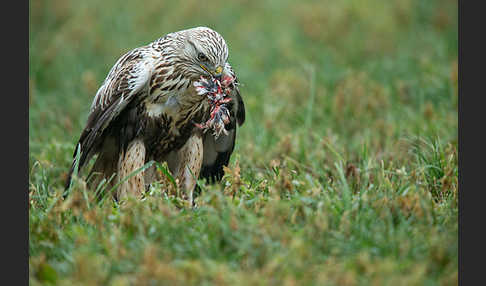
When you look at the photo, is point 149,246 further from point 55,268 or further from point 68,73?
point 68,73

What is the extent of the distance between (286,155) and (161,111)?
1483 millimetres

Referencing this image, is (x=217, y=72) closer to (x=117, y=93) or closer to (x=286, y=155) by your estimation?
(x=117, y=93)

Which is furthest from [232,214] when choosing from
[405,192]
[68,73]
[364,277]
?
[68,73]

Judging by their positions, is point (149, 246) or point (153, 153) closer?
point (149, 246)

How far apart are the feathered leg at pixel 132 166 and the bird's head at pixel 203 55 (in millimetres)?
740

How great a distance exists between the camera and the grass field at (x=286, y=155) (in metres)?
3.44

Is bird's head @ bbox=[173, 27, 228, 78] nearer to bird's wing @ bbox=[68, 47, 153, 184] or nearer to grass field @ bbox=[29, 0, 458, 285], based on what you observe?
bird's wing @ bbox=[68, 47, 153, 184]

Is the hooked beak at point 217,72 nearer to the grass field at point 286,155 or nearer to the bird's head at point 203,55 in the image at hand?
the bird's head at point 203,55

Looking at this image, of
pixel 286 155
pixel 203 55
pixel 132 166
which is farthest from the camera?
pixel 286 155

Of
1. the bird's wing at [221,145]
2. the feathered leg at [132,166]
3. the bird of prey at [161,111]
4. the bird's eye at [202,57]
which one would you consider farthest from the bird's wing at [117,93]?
the bird's wing at [221,145]

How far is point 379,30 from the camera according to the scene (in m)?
9.95

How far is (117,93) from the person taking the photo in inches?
192

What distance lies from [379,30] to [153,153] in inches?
227

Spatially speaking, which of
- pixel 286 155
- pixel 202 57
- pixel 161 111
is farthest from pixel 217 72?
pixel 286 155
